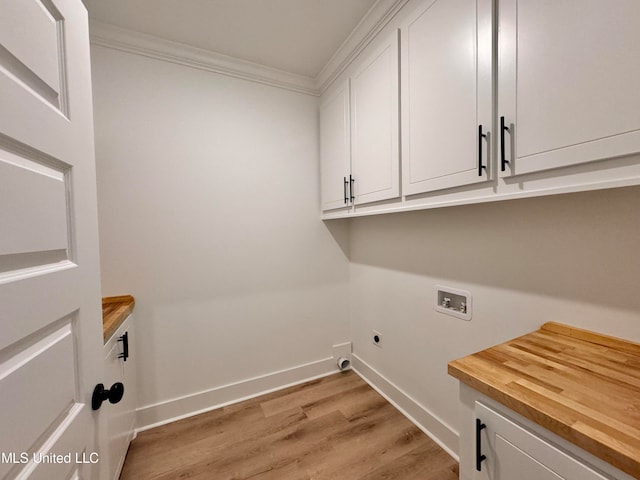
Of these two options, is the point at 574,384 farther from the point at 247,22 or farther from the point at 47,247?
the point at 247,22

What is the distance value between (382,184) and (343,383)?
5.50ft

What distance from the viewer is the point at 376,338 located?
2035 mm

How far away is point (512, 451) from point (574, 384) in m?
A: 0.24

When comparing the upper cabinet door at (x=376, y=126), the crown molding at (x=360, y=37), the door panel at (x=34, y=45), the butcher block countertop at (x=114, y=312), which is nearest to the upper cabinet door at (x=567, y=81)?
the upper cabinet door at (x=376, y=126)

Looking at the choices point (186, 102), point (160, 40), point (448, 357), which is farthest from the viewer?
point (186, 102)

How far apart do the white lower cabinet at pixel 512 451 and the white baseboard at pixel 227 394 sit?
153 cm

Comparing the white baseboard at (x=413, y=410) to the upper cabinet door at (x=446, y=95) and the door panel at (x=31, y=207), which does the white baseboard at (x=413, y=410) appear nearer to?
the upper cabinet door at (x=446, y=95)

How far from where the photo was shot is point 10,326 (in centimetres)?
41

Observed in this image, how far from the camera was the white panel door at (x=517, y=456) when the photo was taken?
1.78 ft

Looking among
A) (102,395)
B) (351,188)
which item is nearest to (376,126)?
(351,188)

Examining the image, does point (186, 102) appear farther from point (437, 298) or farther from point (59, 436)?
point (437, 298)

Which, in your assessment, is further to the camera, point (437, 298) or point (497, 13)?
point (437, 298)

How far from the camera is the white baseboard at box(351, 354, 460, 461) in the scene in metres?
1.45

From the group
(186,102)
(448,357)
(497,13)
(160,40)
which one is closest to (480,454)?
(448,357)
